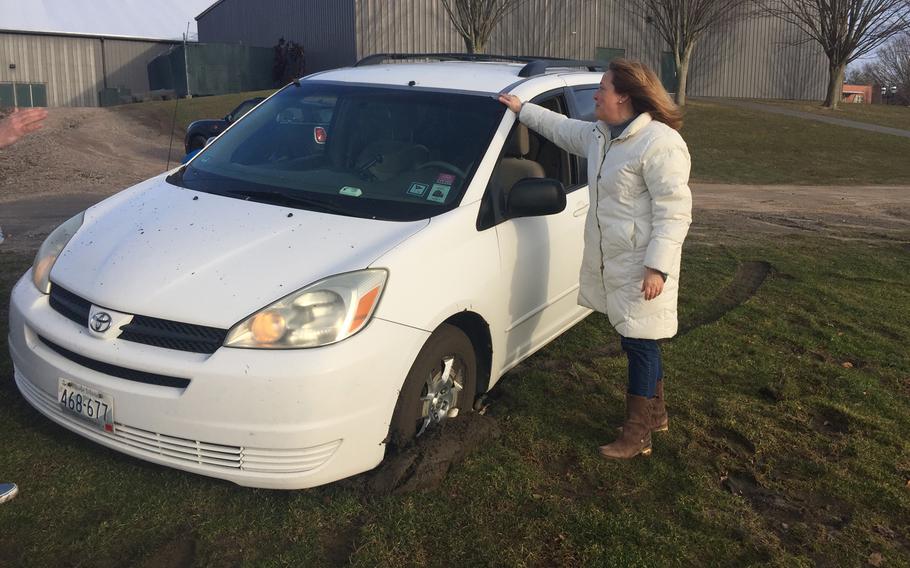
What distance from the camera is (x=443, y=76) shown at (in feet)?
15.1

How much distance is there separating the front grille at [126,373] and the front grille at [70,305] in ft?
0.45

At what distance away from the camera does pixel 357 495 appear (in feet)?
10.7

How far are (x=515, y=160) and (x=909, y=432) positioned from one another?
259 centimetres

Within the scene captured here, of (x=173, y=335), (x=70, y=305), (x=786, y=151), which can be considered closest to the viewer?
(x=173, y=335)

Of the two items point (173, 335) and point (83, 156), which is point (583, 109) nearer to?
point (173, 335)

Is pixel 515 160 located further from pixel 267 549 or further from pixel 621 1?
pixel 621 1

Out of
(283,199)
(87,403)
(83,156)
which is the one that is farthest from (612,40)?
(87,403)

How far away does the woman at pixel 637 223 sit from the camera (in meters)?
3.54

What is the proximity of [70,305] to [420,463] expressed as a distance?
1.61 metres

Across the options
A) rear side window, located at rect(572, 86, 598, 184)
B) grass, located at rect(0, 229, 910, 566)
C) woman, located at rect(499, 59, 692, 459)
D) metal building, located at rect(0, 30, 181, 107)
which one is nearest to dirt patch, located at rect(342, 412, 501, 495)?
grass, located at rect(0, 229, 910, 566)

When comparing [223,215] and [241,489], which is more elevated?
[223,215]

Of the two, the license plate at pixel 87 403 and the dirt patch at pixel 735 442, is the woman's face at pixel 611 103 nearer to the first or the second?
the dirt patch at pixel 735 442

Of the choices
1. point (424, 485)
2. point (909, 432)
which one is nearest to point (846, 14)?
point (909, 432)

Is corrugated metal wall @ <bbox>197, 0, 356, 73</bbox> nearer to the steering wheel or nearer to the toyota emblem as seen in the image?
the steering wheel
